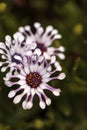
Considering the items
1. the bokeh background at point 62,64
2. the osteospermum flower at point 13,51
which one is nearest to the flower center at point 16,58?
the osteospermum flower at point 13,51

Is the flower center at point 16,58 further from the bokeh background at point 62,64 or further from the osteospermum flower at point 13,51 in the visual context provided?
the bokeh background at point 62,64

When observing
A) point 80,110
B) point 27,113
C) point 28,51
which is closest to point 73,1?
point 80,110

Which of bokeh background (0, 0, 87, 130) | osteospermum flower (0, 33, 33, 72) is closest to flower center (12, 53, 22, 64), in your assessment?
osteospermum flower (0, 33, 33, 72)

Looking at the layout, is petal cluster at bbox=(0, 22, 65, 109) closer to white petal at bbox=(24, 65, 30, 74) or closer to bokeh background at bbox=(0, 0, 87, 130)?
white petal at bbox=(24, 65, 30, 74)

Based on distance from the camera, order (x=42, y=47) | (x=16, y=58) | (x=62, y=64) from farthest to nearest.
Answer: (x=62, y=64), (x=42, y=47), (x=16, y=58)

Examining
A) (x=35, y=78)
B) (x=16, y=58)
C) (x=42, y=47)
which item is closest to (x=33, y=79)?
(x=35, y=78)

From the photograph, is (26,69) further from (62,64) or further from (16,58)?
(62,64)
